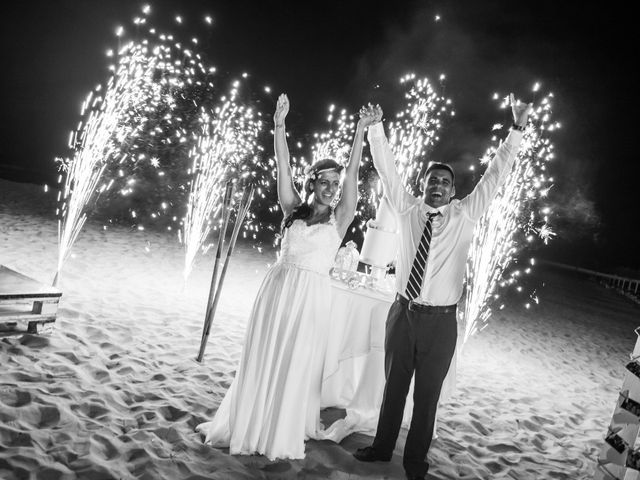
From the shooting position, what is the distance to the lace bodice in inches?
120

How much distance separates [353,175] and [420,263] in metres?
0.79

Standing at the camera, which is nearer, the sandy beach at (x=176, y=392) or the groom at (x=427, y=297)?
the sandy beach at (x=176, y=392)

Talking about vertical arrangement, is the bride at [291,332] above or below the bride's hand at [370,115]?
below

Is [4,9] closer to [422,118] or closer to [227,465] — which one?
[422,118]

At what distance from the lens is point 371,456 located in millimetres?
3182

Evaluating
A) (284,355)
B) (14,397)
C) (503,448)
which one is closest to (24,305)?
(14,397)

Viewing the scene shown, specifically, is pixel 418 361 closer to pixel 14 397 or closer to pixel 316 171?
pixel 316 171

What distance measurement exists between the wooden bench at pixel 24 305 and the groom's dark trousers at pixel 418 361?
144 inches

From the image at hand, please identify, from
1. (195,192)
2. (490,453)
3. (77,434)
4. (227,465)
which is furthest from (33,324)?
(195,192)

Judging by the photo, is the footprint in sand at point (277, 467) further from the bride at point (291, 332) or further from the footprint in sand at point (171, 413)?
the footprint in sand at point (171, 413)

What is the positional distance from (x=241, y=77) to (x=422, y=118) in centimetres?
872

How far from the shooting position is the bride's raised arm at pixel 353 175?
303 cm

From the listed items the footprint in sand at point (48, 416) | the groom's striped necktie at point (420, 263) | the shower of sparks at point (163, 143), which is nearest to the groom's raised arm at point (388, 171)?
the groom's striped necktie at point (420, 263)

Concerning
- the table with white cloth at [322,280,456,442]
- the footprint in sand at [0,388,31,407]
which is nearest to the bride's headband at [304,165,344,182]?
the table with white cloth at [322,280,456,442]
